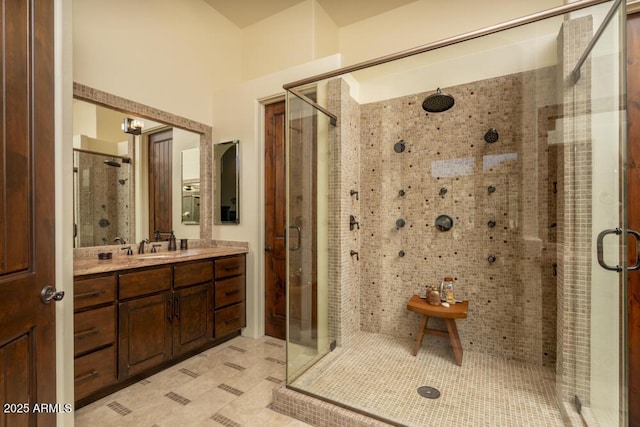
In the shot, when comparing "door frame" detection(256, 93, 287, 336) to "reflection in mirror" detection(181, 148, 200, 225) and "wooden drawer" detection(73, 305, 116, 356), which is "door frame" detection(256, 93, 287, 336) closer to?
"reflection in mirror" detection(181, 148, 200, 225)

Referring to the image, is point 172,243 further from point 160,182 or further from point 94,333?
point 94,333

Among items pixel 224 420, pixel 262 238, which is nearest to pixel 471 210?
pixel 262 238

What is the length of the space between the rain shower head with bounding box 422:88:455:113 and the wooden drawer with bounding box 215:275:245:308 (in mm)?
2355

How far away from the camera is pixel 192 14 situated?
2.98 m

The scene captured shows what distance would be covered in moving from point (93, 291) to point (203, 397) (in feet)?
3.24

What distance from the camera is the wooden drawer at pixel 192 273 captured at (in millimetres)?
2326

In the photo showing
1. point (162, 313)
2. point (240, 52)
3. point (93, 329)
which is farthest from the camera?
point (240, 52)

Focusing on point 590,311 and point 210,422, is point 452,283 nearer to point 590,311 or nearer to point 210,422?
point 590,311

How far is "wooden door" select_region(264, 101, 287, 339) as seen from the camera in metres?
2.94

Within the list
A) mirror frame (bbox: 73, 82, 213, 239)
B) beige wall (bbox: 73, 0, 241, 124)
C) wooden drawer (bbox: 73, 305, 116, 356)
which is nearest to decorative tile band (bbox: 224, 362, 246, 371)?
wooden drawer (bbox: 73, 305, 116, 356)

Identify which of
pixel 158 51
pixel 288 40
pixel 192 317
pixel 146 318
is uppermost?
pixel 288 40

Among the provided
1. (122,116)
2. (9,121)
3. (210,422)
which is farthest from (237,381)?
(122,116)

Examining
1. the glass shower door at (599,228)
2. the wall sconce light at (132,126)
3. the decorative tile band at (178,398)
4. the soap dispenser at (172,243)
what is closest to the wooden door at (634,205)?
the glass shower door at (599,228)

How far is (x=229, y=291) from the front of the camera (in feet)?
9.15
